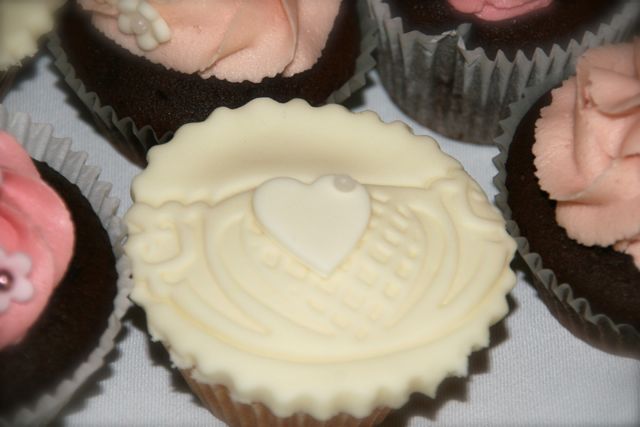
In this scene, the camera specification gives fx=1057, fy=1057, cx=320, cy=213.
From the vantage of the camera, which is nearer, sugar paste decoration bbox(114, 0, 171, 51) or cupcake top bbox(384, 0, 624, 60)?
sugar paste decoration bbox(114, 0, 171, 51)

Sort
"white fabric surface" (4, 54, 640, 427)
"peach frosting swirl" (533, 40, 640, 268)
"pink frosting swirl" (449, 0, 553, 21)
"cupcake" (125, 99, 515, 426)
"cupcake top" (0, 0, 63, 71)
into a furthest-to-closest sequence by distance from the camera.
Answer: "pink frosting swirl" (449, 0, 553, 21), "white fabric surface" (4, 54, 640, 427), "peach frosting swirl" (533, 40, 640, 268), "cupcake" (125, 99, 515, 426), "cupcake top" (0, 0, 63, 71)

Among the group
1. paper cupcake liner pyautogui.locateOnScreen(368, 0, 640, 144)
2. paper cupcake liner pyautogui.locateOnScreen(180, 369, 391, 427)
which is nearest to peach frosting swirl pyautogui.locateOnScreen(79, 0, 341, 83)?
paper cupcake liner pyautogui.locateOnScreen(368, 0, 640, 144)

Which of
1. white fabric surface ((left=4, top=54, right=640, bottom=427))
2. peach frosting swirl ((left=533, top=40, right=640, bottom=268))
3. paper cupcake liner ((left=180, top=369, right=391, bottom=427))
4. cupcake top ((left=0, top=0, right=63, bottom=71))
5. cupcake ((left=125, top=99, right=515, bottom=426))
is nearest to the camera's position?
cupcake top ((left=0, top=0, right=63, bottom=71))

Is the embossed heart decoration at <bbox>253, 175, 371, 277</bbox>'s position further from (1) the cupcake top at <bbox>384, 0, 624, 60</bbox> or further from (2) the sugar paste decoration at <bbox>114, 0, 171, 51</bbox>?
(1) the cupcake top at <bbox>384, 0, 624, 60</bbox>

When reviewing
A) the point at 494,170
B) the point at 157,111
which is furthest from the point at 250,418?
the point at 494,170

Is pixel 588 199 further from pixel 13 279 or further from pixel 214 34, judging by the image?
pixel 13 279

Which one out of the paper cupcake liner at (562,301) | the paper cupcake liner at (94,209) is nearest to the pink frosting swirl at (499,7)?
the paper cupcake liner at (562,301)

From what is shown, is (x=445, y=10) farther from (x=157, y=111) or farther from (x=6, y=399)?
(x=6, y=399)

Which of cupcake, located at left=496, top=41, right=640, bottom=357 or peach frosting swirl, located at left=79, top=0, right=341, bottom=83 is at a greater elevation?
peach frosting swirl, located at left=79, top=0, right=341, bottom=83
